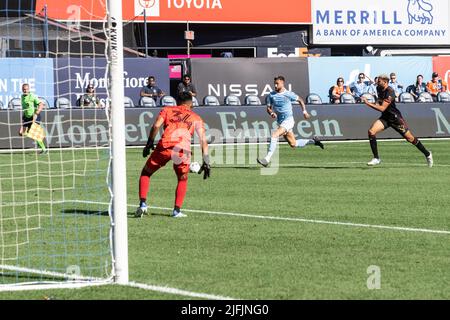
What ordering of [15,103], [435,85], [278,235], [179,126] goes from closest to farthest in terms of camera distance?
[278,235] < [179,126] < [15,103] < [435,85]

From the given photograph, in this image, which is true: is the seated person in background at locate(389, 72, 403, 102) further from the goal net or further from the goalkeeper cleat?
the goalkeeper cleat

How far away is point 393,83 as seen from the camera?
3866 cm

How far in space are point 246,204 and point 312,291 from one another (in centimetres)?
745

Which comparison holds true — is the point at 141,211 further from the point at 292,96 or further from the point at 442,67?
the point at 442,67

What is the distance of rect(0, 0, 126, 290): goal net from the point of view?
10.5 metres

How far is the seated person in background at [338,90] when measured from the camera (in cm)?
3734

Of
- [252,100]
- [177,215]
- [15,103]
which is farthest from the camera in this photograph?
[252,100]

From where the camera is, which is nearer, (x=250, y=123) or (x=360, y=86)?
(x=250, y=123)

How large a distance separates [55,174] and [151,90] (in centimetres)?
1265

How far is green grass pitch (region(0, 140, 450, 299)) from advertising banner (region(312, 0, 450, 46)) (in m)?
30.4

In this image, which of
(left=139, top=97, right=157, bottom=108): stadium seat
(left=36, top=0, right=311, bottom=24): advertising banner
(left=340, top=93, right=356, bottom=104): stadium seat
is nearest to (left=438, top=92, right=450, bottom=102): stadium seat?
(left=340, top=93, right=356, bottom=104): stadium seat

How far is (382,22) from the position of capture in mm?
54375

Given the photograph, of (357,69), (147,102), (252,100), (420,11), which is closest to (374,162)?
(147,102)
